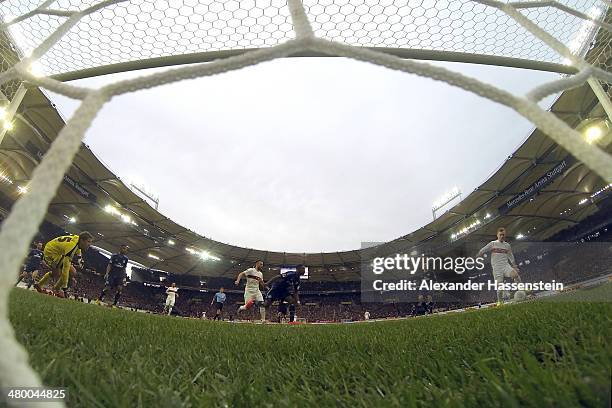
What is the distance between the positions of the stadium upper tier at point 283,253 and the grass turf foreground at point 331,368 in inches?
144

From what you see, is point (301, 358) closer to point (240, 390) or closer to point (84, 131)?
point (240, 390)

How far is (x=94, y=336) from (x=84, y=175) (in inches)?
827

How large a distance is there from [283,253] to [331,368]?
3055 centimetres

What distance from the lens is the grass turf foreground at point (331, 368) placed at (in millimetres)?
949

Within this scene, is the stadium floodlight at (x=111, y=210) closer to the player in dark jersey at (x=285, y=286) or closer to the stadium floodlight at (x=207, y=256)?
the stadium floodlight at (x=207, y=256)

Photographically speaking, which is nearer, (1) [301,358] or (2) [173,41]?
(1) [301,358]

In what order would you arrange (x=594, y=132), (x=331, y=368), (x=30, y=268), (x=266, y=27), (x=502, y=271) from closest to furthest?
1. (x=331, y=368)
2. (x=266, y=27)
3. (x=502, y=271)
4. (x=30, y=268)
5. (x=594, y=132)

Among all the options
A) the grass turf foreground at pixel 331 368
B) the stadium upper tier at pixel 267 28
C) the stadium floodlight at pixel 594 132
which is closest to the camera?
the grass turf foreground at pixel 331 368

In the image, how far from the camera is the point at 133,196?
22250 mm

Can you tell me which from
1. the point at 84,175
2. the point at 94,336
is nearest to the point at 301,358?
the point at 94,336

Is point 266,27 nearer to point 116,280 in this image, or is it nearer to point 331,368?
point 331,368

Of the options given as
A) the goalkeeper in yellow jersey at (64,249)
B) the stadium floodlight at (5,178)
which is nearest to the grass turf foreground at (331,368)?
the goalkeeper in yellow jersey at (64,249)

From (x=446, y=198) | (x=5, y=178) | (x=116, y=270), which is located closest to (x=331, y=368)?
(x=116, y=270)

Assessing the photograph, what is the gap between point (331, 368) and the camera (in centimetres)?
171
